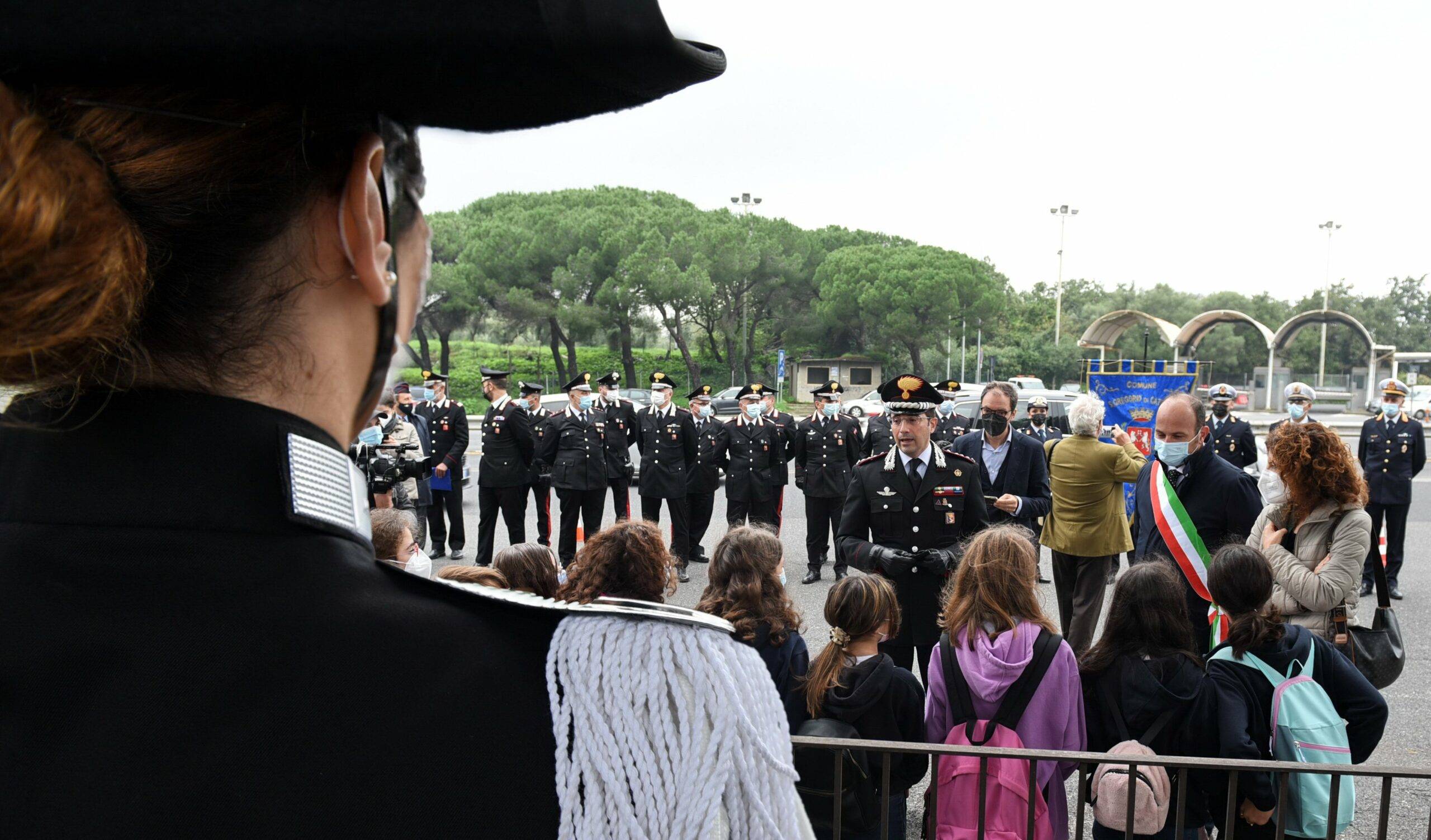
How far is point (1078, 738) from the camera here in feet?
10.3

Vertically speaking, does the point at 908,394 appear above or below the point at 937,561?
above

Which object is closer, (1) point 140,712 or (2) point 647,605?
(1) point 140,712

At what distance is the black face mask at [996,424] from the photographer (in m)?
8.02

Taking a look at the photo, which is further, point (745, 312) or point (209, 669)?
point (745, 312)

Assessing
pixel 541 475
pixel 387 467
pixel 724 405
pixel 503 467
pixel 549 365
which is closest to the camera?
pixel 387 467

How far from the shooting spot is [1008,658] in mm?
3195

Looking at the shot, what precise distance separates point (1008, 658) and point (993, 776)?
0.38 metres

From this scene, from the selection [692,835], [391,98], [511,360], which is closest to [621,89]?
[391,98]

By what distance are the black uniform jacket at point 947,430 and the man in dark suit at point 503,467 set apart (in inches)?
155

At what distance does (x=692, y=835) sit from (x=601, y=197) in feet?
156

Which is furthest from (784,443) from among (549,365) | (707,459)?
(549,365)

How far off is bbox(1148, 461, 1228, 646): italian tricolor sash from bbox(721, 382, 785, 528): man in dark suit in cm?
Answer: 556

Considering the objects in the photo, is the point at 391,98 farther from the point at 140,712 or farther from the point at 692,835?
the point at 692,835

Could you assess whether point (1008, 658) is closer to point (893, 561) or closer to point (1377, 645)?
point (893, 561)
